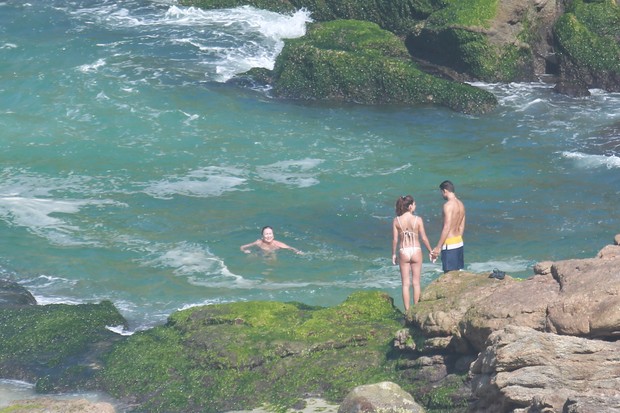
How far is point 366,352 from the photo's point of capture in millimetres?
12430

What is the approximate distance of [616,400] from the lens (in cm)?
841

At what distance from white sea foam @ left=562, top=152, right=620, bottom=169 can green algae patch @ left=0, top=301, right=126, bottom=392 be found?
403 inches

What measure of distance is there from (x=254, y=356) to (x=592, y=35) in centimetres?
1601

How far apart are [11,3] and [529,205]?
61.5 ft

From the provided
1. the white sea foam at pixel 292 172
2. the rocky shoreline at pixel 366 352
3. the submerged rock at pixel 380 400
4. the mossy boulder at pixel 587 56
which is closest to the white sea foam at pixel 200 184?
the white sea foam at pixel 292 172

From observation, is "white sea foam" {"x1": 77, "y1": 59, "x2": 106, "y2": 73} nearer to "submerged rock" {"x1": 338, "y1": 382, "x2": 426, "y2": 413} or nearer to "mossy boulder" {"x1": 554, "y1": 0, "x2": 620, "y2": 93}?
"mossy boulder" {"x1": 554, "y1": 0, "x2": 620, "y2": 93}

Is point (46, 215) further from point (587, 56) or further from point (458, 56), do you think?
point (587, 56)

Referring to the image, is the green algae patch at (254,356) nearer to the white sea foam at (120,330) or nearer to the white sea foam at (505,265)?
the white sea foam at (120,330)

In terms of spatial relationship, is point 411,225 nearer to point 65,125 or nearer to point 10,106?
point 65,125

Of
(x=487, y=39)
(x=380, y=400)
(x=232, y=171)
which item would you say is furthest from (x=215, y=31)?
(x=380, y=400)

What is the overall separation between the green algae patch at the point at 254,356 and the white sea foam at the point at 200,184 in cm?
701

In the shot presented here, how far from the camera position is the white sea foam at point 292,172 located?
70.1ft

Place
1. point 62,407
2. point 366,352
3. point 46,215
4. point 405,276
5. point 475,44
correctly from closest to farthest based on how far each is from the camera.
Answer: point 62,407 → point 366,352 → point 405,276 → point 46,215 → point 475,44

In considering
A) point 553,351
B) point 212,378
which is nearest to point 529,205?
point 212,378
